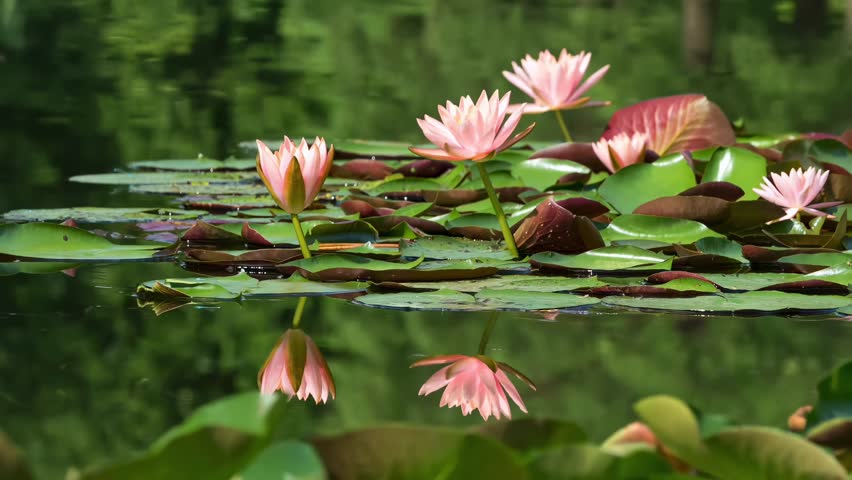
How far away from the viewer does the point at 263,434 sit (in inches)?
35.0

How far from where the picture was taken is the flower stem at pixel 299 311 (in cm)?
193

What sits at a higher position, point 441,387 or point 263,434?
point 263,434

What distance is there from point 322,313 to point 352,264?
30 cm

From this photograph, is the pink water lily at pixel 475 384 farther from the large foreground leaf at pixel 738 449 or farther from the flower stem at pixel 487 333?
the large foreground leaf at pixel 738 449

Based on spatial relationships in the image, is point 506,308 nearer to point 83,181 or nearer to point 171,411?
point 171,411

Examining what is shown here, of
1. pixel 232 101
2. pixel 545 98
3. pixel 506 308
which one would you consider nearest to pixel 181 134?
pixel 232 101

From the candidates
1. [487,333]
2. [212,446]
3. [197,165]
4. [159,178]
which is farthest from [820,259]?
[197,165]

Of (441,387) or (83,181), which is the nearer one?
(441,387)

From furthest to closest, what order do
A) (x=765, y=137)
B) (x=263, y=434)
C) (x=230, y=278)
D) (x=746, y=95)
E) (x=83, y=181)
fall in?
(x=746, y=95)
(x=765, y=137)
(x=83, y=181)
(x=230, y=278)
(x=263, y=434)

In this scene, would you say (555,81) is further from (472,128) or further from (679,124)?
(472,128)

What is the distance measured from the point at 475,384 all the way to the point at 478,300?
49 cm

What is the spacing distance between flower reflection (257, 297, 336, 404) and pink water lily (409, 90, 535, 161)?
1.67ft

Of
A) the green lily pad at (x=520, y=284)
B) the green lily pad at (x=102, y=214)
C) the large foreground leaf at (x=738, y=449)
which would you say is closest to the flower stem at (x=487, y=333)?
the green lily pad at (x=520, y=284)

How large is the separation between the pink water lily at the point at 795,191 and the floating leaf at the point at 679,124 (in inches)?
31.5
